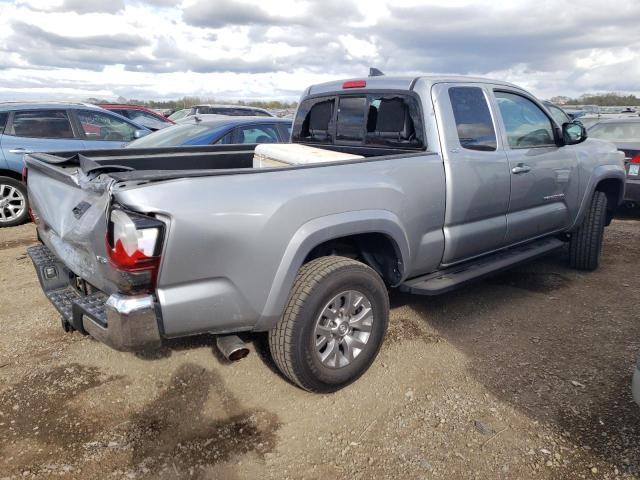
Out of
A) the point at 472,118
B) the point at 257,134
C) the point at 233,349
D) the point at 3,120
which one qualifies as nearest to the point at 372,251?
the point at 233,349

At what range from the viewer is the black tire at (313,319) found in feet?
8.95

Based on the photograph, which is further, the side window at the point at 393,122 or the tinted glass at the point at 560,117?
the tinted glass at the point at 560,117

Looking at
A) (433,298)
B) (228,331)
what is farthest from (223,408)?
(433,298)

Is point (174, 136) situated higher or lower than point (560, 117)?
lower

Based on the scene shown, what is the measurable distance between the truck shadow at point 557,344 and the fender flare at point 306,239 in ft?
4.05

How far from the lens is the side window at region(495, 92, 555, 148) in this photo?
160 inches

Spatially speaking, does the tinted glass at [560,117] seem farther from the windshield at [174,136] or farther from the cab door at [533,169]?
the windshield at [174,136]

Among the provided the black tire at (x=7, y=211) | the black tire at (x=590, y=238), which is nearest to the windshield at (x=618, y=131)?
the black tire at (x=590, y=238)

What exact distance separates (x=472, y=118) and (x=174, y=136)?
13.5ft

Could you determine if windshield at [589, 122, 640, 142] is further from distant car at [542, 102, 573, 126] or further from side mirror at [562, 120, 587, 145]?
side mirror at [562, 120, 587, 145]

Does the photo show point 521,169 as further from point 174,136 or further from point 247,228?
point 174,136

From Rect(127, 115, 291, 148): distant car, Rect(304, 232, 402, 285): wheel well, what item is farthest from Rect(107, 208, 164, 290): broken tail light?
Rect(127, 115, 291, 148): distant car

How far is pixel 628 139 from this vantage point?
7.48 m

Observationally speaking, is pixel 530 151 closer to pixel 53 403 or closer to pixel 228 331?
pixel 228 331
